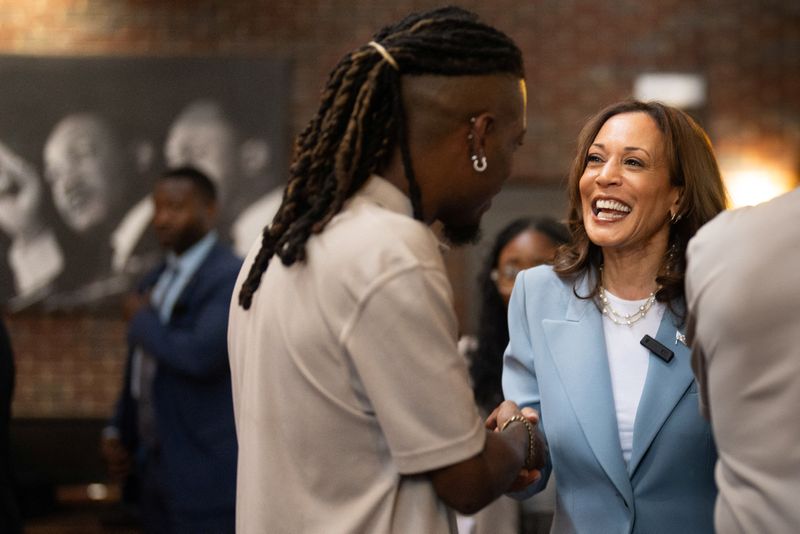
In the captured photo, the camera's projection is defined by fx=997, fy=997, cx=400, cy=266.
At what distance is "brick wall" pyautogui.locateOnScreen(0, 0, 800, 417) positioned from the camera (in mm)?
6816

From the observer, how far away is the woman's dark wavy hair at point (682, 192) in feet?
7.29

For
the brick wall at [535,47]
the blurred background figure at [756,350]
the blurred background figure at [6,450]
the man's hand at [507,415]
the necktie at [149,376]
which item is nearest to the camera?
the blurred background figure at [756,350]

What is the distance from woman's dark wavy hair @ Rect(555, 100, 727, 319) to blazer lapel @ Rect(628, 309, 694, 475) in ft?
0.42

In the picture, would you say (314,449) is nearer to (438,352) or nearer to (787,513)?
(438,352)

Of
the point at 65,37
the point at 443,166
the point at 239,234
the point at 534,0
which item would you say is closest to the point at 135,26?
the point at 65,37

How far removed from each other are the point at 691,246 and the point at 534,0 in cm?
570

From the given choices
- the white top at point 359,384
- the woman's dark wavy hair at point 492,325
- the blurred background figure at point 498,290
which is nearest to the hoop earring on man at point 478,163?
the white top at point 359,384

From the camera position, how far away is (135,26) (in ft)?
22.6

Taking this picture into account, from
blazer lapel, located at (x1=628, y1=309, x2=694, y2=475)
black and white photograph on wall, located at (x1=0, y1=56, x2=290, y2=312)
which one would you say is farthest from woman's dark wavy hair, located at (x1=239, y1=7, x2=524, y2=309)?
black and white photograph on wall, located at (x1=0, y1=56, x2=290, y2=312)

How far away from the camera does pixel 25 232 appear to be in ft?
22.0

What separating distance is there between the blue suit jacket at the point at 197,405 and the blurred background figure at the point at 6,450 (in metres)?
0.56

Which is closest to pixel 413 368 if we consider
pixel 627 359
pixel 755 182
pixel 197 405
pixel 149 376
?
pixel 627 359

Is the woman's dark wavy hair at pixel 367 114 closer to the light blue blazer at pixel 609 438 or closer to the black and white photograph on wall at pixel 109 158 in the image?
the light blue blazer at pixel 609 438

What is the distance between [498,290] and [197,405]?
117 centimetres
